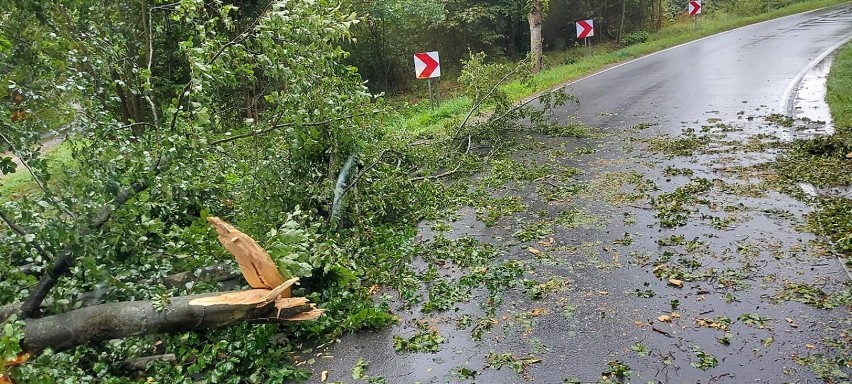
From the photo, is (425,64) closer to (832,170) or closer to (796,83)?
(796,83)

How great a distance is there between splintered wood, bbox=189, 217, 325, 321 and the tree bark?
0.10 m

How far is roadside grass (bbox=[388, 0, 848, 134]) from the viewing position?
39.5 feet

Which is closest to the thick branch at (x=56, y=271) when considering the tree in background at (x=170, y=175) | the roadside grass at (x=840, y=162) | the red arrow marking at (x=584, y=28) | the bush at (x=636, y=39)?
the tree in background at (x=170, y=175)

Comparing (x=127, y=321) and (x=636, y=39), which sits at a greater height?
(x=127, y=321)

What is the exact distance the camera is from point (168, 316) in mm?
3492

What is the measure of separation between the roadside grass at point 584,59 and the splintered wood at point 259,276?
5364 mm

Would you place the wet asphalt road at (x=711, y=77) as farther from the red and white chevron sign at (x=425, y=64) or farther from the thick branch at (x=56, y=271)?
the thick branch at (x=56, y=271)

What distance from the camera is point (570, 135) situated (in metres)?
9.26

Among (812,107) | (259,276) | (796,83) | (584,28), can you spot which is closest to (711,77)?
(796,83)

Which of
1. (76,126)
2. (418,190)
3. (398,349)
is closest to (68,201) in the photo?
(76,126)

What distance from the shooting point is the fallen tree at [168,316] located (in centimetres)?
335

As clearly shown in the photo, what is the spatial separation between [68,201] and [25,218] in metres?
0.23

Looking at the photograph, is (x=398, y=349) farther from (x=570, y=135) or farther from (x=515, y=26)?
(x=515, y=26)

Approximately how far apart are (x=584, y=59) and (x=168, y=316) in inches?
716
